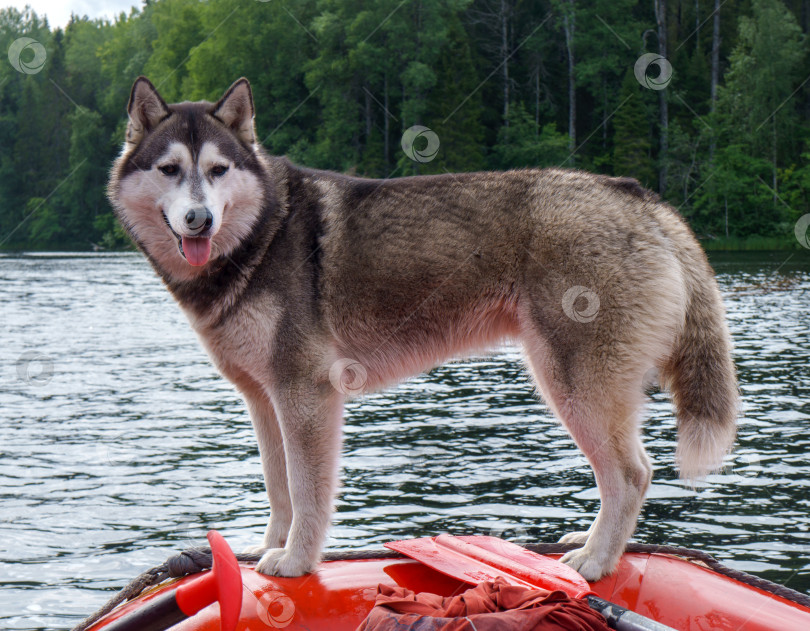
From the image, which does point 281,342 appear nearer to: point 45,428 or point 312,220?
point 312,220

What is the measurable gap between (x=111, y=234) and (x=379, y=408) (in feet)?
153

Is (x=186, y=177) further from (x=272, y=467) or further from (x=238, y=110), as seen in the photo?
(x=272, y=467)

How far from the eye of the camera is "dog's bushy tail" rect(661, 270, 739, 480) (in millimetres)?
4508

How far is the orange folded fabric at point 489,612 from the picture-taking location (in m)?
3.16
